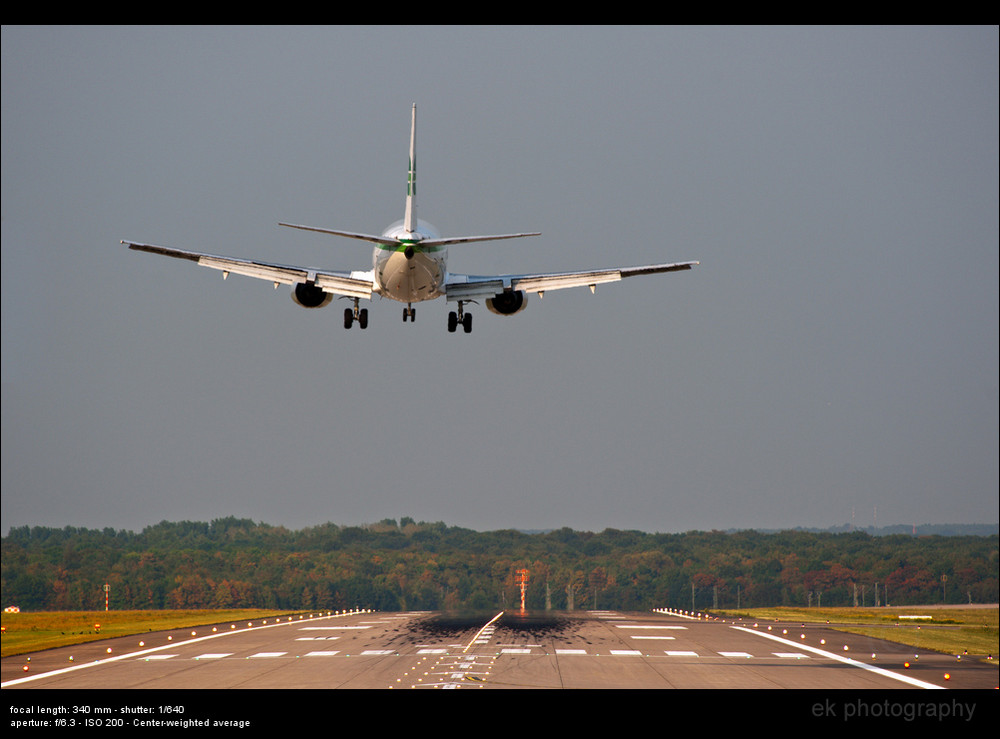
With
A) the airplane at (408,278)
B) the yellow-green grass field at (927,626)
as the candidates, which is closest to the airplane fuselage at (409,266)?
the airplane at (408,278)

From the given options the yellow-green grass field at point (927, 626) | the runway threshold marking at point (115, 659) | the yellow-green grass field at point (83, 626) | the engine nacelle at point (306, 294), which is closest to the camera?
the engine nacelle at point (306, 294)

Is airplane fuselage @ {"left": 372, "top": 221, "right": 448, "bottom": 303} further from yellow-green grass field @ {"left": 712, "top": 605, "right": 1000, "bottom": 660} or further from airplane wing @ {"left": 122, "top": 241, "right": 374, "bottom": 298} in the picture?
yellow-green grass field @ {"left": 712, "top": 605, "right": 1000, "bottom": 660}

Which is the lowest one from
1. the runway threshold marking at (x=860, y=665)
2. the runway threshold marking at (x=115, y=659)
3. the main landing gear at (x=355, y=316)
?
the runway threshold marking at (x=860, y=665)

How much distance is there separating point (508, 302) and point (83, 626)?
82581mm

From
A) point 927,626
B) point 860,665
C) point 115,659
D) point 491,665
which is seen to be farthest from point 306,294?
point 927,626

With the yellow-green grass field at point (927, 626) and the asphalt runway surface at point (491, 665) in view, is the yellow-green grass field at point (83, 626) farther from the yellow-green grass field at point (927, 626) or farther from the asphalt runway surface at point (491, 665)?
the yellow-green grass field at point (927, 626)

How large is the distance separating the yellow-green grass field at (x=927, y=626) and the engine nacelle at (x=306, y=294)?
5914 cm

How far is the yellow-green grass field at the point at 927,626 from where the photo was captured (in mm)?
91938

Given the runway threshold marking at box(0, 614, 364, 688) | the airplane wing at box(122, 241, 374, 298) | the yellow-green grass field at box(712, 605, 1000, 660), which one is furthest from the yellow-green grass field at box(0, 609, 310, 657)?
the yellow-green grass field at box(712, 605, 1000, 660)

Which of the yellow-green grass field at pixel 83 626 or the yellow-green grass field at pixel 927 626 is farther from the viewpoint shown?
the yellow-green grass field at pixel 83 626

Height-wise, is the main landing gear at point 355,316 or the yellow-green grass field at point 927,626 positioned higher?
the main landing gear at point 355,316

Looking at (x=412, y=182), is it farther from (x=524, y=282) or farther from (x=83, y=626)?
(x=83, y=626)
